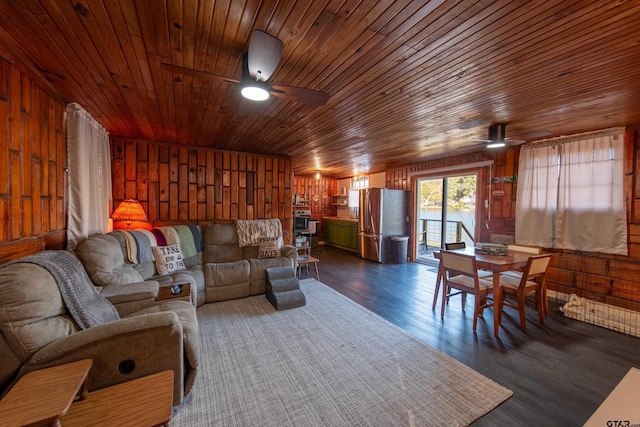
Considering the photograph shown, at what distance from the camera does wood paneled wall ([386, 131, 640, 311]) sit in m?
3.09

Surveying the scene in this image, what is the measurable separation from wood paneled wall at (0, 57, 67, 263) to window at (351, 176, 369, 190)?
6.50 meters

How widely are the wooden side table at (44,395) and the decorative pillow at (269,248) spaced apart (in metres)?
2.74

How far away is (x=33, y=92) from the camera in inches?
79.4

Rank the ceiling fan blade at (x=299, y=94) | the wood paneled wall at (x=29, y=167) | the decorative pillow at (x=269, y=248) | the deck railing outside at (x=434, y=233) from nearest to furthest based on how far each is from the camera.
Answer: the wood paneled wall at (x=29, y=167), the ceiling fan blade at (x=299, y=94), the decorative pillow at (x=269, y=248), the deck railing outside at (x=434, y=233)

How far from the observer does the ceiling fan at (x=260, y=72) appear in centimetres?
146

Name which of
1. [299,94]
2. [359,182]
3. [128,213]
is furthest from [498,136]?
[128,213]

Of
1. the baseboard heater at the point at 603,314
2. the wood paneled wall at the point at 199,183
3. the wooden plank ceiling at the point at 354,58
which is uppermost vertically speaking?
the wooden plank ceiling at the point at 354,58

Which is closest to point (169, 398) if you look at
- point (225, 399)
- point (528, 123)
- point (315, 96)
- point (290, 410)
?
point (225, 399)

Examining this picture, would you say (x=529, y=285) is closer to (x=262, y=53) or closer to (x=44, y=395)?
(x=262, y=53)

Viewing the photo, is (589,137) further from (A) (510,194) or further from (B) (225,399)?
(B) (225,399)

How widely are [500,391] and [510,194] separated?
346 cm

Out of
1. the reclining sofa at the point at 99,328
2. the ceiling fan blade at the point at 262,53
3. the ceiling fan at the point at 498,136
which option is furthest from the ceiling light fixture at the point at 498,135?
the reclining sofa at the point at 99,328

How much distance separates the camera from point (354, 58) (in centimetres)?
176

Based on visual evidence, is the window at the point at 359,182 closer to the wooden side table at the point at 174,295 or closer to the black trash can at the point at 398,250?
the black trash can at the point at 398,250
